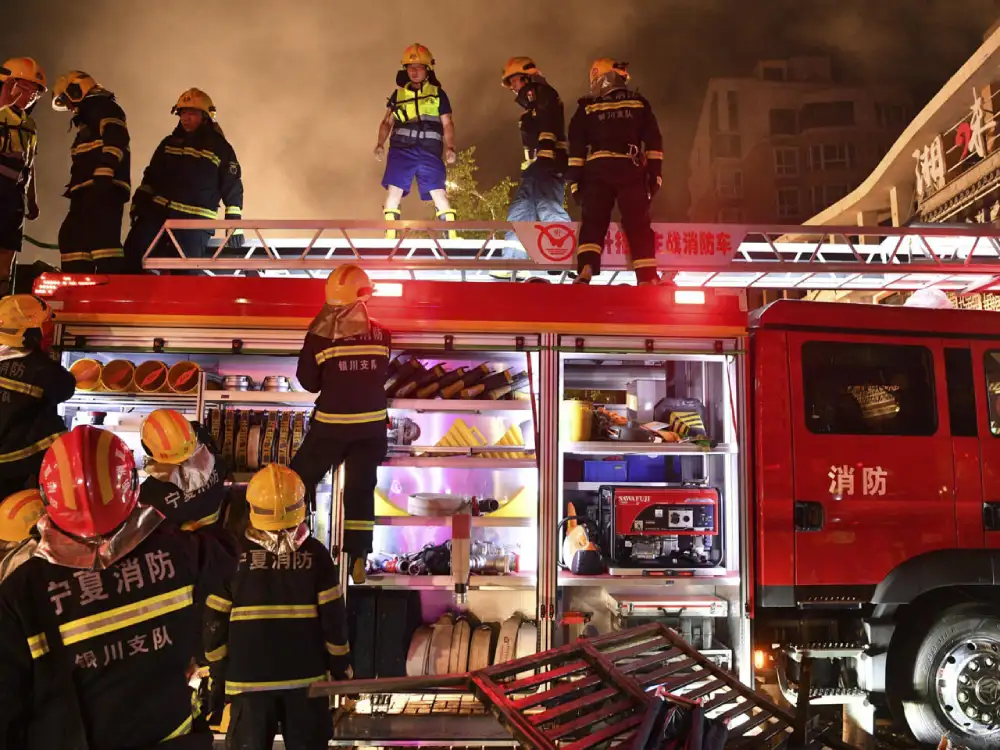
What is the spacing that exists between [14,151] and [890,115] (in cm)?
5199

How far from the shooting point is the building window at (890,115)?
45.9 m

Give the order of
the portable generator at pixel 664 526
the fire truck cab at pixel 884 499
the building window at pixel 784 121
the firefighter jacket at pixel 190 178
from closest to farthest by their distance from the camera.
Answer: the fire truck cab at pixel 884 499
the portable generator at pixel 664 526
the firefighter jacket at pixel 190 178
the building window at pixel 784 121

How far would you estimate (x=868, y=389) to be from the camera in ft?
15.5

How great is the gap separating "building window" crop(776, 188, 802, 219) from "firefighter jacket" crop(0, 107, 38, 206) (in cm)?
4938

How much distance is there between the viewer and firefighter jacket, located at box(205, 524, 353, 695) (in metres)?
3.67

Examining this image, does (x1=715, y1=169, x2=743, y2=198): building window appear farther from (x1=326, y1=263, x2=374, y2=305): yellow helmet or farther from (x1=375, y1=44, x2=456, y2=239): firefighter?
(x1=326, y1=263, x2=374, y2=305): yellow helmet

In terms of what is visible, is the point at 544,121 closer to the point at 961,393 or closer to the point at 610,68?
the point at 610,68

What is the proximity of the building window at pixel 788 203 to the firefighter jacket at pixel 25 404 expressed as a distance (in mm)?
50509

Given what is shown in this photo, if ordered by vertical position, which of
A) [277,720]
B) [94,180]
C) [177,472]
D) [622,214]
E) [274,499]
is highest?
[94,180]

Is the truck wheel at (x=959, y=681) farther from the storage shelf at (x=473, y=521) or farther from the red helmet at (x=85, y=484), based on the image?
the red helmet at (x=85, y=484)

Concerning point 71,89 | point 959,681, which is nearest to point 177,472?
point 71,89

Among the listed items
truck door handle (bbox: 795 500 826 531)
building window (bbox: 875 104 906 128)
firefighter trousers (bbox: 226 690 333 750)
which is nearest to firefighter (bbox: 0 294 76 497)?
firefighter trousers (bbox: 226 690 333 750)

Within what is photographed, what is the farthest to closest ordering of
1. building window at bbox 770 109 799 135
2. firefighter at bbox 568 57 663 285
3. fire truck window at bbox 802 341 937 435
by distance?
building window at bbox 770 109 799 135 → firefighter at bbox 568 57 663 285 → fire truck window at bbox 802 341 937 435

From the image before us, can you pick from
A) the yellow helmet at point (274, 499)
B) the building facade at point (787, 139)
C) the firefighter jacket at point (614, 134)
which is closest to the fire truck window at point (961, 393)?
the firefighter jacket at point (614, 134)
